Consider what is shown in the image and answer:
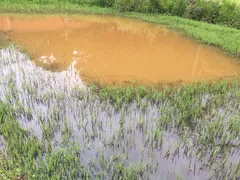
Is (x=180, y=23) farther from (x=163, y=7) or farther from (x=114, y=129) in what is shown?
(x=114, y=129)

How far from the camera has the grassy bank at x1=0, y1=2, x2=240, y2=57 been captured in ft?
30.8

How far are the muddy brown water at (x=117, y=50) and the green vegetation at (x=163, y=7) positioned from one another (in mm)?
1650

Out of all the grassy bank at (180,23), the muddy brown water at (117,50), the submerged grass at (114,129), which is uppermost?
the grassy bank at (180,23)

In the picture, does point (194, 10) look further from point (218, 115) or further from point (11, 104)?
point (11, 104)

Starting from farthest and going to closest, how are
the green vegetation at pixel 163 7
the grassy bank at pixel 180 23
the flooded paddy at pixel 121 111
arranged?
the green vegetation at pixel 163 7, the grassy bank at pixel 180 23, the flooded paddy at pixel 121 111

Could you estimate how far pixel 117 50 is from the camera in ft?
28.3

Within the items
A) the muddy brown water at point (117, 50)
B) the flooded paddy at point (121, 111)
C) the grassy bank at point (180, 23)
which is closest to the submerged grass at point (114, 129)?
the flooded paddy at point (121, 111)

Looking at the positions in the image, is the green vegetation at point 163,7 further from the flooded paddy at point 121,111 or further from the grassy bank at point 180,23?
the flooded paddy at point 121,111

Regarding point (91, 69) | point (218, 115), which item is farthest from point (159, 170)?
point (91, 69)

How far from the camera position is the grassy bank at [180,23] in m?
9.39

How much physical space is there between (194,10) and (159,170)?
11.7 m

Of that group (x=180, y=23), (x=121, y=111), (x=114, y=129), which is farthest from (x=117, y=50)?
(x=180, y=23)

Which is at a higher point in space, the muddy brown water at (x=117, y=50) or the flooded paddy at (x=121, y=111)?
the muddy brown water at (x=117, y=50)

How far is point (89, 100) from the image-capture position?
5.14 meters
